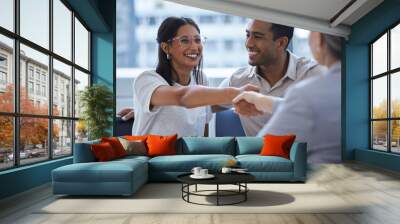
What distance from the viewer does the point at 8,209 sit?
4309 millimetres

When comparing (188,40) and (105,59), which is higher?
(188,40)

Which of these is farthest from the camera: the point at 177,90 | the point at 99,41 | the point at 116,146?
the point at 99,41

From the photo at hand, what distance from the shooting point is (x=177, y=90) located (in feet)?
28.3

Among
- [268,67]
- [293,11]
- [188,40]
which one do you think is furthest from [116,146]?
[293,11]

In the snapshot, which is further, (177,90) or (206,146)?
(177,90)

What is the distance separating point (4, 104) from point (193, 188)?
279 centimetres

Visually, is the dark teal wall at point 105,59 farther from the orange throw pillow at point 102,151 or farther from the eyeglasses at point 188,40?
the orange throw pillow at point 102,151

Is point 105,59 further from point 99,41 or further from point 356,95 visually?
point 356,95

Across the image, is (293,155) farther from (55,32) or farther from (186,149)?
(55,32)

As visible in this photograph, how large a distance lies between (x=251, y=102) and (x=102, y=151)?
4.06 m

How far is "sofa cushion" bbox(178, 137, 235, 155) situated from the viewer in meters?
7.00

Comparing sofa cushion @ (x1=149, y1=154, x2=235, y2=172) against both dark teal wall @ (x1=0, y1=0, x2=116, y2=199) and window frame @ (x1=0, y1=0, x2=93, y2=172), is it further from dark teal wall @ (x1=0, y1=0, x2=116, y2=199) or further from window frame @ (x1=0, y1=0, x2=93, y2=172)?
window frame @ (x1=0, y1=0, x2=93, y2=172)

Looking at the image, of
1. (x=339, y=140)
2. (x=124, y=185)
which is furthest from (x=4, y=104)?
(x=339, y=140)

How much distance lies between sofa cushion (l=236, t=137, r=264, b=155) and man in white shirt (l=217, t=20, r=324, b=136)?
1.60 metres
